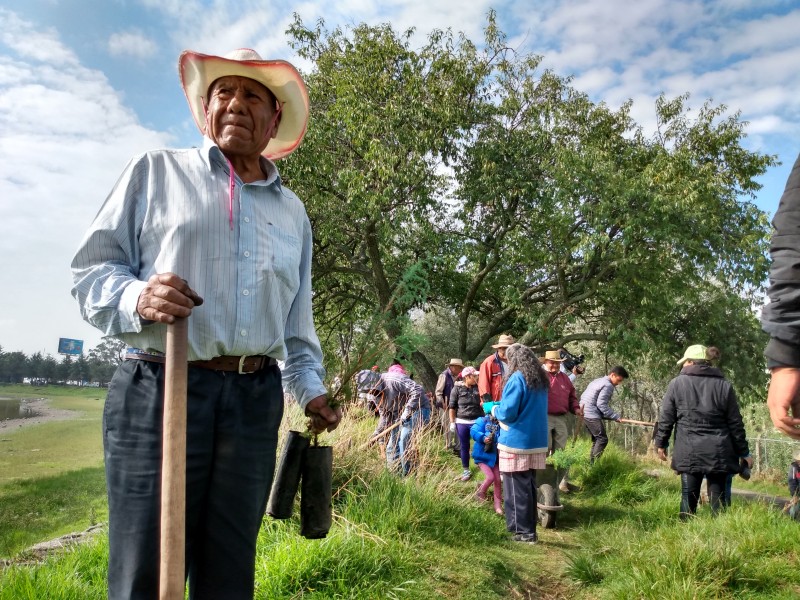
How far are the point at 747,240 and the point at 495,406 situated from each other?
9855mm

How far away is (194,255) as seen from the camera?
184 cm

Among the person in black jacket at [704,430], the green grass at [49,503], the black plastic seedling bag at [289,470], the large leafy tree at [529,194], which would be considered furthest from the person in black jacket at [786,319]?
the large leafy tree at [529,194]

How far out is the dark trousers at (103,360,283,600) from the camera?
167cm

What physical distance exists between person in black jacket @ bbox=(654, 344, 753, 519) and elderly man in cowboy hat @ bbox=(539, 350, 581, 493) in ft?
7.87

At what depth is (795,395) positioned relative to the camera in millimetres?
1694

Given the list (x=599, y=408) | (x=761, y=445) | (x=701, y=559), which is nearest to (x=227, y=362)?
(x=701, y=559)

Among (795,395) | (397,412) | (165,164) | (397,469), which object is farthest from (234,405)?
(397,412)

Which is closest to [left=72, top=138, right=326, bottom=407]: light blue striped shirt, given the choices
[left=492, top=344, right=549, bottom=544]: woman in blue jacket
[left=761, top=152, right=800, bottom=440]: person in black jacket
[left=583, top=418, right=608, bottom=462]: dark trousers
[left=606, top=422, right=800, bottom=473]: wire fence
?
[left=761, top=152, right=800, bottom=440]: person in black jacket

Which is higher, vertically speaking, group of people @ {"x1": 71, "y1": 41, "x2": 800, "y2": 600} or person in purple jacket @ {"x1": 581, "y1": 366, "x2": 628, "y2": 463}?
group of people @ {"x1": 71, "y1": 41, "x2": 800, "y2": 600}

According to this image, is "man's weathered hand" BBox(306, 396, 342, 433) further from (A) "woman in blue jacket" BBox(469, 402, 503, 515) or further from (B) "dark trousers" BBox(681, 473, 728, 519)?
(A) "woman in blue jacket" BBox(469, 402, 503, 515)

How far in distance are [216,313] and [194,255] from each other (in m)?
0.19

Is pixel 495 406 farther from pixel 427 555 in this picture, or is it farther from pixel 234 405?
pixel 234 405

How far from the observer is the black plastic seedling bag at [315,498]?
2295 millimetres

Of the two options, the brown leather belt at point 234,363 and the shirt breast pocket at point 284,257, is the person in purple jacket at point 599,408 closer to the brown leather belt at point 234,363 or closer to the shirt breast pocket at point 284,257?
the shirt breast pocket at point 284,257
